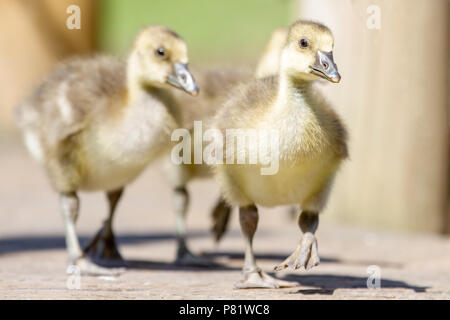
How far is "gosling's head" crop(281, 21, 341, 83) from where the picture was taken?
15.3 ft

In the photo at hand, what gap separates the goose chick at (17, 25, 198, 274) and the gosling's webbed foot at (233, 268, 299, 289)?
0.99m

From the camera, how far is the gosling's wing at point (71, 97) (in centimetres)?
558

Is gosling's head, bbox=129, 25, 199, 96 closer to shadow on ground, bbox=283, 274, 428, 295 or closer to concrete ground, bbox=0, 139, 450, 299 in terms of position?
concrete ground, bbox=0, 139, 450, 299

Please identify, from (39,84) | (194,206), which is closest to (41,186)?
(194,206)

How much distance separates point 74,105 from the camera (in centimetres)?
562

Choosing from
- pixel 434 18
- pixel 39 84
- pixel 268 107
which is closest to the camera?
pixel 268 107

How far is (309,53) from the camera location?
470 cm

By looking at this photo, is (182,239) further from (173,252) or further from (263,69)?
(263,69)

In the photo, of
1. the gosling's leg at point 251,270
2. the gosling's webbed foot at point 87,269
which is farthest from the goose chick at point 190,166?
the gosling's leg at point 251,270

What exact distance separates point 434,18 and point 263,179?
3811 mm

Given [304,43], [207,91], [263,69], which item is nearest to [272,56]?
[263,69]

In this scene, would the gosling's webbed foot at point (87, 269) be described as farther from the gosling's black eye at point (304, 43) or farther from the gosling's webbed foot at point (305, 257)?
the gosling's black eye at point (304, 43)
